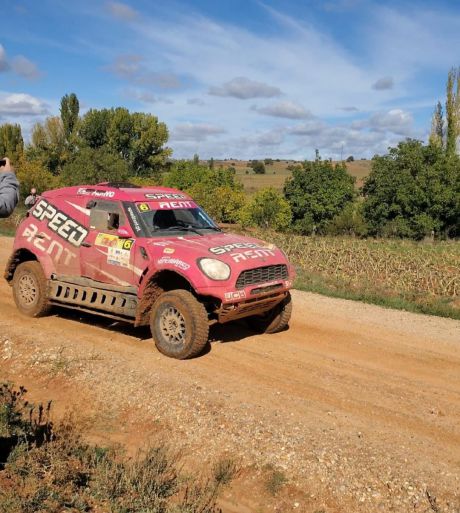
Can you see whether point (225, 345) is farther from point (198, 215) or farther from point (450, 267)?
point (450, 267)

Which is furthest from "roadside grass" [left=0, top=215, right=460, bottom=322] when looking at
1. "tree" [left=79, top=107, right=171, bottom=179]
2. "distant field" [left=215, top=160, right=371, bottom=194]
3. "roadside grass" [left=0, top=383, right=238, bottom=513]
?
"distant field" [left=215, top=160, right=371, bottom=194]

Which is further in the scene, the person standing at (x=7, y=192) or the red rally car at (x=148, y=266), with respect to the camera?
the red rally car at (x=148, y=266)

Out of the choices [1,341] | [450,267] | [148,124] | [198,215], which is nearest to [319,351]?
[198,215]

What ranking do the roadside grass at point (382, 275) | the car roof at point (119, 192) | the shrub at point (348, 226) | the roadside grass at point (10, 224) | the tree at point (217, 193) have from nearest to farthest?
the car roof at point (119, 192)
the roadside grass at point (382, 275)
the roadside grass at point (10, 224)
the tree at point (217, 193)
the shrub at point (348, 226)

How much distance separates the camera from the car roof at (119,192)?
8.30m

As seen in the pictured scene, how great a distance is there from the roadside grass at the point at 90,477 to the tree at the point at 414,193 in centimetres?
3142

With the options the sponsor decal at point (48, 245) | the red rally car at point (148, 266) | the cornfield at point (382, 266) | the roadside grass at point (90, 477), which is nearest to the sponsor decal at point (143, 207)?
the red rally car at point (148, 266)

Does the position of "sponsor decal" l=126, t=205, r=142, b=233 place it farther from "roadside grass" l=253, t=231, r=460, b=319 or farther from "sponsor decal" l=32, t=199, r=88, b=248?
"roadside grass" l=253, t=231, r=460, b=319

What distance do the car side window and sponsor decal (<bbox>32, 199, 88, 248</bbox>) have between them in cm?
28

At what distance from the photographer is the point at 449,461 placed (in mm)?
4898

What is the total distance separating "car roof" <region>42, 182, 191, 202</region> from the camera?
8.30m

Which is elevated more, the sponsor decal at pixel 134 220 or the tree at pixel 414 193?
the tree at pixel 414 193

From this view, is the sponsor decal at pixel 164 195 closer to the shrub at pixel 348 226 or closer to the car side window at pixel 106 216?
the car side window at pixel 106 216

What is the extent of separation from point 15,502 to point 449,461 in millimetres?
3762
